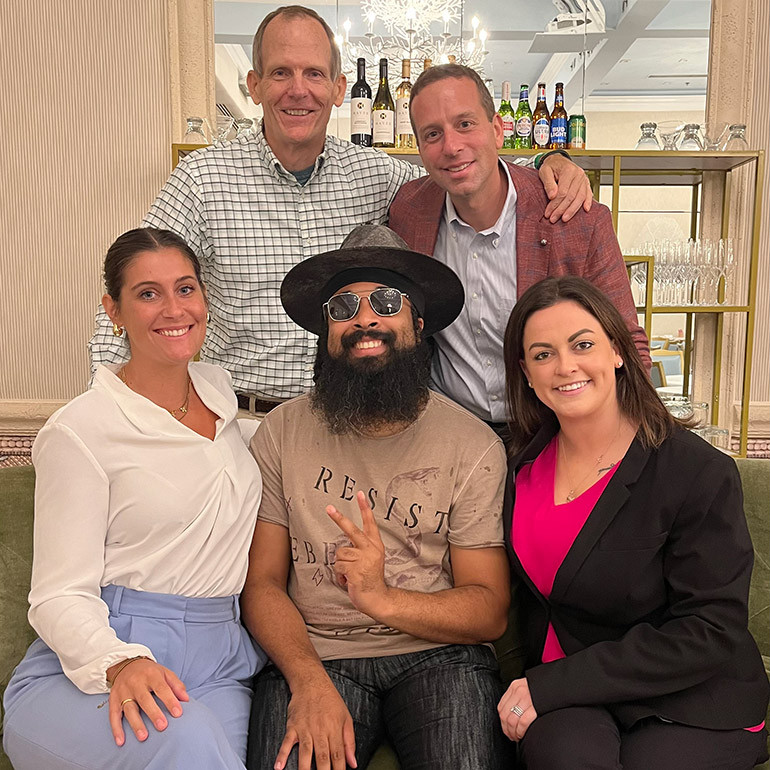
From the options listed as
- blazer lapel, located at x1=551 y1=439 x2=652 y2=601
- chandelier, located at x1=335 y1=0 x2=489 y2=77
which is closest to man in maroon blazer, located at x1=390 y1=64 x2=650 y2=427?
blazer lapel, located at x1=551 y1=439 x2=652 y2=601

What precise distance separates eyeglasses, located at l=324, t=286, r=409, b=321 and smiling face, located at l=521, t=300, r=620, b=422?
1.19 feet

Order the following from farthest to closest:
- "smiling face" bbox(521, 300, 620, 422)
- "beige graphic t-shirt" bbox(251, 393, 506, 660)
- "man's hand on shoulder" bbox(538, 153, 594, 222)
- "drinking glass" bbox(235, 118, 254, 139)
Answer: "drinking glass" bbox(235, 118, 254, 139), "man's hand on shoulder" bbox(538, 153, 594, 222), "beige graphic t-shirt" bbox(251, 393, 506, 660), "smiling face" bbox(521, 300, 620, 422)

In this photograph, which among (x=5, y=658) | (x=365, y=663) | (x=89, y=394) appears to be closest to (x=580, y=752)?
(x=365, y=663)

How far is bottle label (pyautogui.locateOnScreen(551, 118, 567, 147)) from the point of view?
12.6 feet

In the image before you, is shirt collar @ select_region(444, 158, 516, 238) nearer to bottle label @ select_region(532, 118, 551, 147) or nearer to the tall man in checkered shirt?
the tall man in checkered shirt

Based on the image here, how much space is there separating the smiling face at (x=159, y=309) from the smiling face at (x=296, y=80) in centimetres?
80

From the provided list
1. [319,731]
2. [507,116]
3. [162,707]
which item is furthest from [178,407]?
[507,116]

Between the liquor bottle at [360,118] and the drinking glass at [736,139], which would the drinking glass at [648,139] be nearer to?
the drinking glass at [736,139]

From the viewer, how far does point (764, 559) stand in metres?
2.19

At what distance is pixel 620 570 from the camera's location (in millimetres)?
1759

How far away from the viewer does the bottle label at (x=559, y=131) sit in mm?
3828

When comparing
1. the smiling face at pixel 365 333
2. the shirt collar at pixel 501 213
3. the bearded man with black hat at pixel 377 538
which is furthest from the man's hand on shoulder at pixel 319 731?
the shirt collar at pixel 501 213

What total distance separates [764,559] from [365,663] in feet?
3.62

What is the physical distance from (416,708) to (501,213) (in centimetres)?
139
